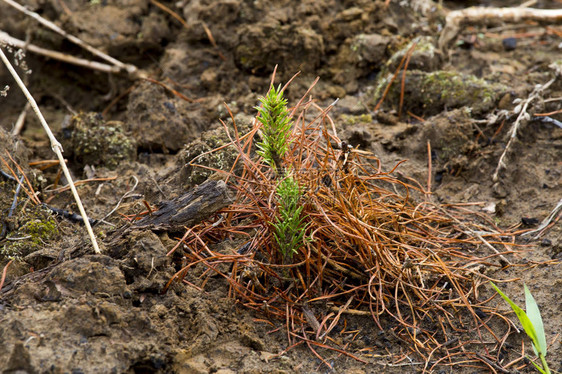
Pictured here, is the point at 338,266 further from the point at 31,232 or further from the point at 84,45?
the point at 84,45

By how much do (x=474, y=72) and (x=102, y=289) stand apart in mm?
3480

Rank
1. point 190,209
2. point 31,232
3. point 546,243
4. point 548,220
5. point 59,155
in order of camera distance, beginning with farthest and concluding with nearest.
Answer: point 548,220 → point 546,243 → point 31,232 → point 190,209 → point 59,155

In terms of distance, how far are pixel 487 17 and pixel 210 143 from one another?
2.73m

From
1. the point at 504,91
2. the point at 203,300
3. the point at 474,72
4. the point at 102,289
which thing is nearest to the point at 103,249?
the point at 102,289

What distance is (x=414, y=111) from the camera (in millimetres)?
4195

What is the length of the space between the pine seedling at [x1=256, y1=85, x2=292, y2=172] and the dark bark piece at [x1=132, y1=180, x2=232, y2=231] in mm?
299

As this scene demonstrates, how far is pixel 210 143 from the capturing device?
3.35 meters

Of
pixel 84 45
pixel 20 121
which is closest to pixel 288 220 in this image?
pixel 20 121

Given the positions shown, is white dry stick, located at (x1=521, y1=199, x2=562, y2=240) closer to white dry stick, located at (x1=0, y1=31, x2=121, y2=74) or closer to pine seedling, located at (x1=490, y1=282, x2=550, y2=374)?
pine seedling, located at (x1=490, y1=282, x2=550, y2=374)

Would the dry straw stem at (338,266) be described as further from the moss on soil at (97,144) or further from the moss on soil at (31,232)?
the moss on soil at (97,144)

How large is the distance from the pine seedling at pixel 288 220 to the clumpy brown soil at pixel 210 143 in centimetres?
38

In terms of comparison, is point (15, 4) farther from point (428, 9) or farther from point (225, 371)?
point (225, 371)

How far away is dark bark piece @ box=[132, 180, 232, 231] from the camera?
105 inches

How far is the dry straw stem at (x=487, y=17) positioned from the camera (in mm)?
4523
